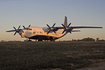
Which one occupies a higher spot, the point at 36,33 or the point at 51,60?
the point at 36,33

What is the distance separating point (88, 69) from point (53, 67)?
251 centimetres

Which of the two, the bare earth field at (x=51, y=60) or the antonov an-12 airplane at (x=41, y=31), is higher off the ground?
the antonov an-12 airplane at (x=41, y=31)

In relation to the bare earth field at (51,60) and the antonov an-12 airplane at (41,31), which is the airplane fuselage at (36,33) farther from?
the bare earth field at (51,60)

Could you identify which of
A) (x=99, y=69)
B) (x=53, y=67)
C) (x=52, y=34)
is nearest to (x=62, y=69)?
(x=53, y=67)

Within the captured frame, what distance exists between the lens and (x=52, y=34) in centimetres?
5912

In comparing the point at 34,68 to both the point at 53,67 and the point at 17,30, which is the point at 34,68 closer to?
the point at 53,67

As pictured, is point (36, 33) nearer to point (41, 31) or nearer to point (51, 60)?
point (41, 31)

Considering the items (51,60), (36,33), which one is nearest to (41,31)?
(36,33)

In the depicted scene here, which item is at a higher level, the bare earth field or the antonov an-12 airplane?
the antonov an-12 airplane

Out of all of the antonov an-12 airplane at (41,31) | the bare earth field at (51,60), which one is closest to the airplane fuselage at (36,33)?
the antonov an-12 airplane at (41,31)

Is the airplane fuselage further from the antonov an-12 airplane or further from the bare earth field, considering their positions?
the bare earth field

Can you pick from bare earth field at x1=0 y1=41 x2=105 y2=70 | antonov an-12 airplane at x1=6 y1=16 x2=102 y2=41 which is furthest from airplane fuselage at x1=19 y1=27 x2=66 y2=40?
bare earth field at x1=0 y1=41 x2=105 y2=70

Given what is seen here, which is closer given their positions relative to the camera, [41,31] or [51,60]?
[51,60]

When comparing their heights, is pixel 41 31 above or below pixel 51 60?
above
